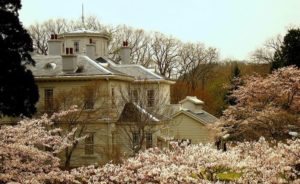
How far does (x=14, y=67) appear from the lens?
77.6ft

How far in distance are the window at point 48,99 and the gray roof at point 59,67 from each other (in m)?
0.94

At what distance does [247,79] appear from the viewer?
86.2 ft

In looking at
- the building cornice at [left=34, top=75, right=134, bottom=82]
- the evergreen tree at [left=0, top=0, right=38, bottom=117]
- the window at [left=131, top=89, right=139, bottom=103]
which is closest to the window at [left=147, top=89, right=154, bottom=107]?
the window at [left=131, top=89, right=139, bottom=103]

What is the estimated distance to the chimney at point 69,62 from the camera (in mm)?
29203

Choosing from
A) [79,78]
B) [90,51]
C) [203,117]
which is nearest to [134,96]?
[79,78]

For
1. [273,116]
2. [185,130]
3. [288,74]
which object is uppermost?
[288,74]

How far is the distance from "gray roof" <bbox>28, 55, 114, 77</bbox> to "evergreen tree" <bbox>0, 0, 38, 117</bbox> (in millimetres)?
4596

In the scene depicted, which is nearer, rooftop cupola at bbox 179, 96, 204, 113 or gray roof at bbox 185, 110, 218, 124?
gray roof at bbox 185, 110, 218, 124

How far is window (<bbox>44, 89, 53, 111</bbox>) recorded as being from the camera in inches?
1049

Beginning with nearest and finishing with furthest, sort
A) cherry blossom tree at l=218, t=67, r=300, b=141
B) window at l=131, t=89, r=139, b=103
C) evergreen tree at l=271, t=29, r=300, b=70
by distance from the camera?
1. cherry blossom tree at l=218, t=67, r=300, b=141
2. window at l=131, t=89, r=139, b=103
3. evergreen tree at l=271, t=29, r=300, b=70

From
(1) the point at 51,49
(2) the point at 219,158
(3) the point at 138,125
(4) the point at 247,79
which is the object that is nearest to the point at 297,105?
(4) the point at 247,79

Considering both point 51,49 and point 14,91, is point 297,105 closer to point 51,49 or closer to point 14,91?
point 14,91

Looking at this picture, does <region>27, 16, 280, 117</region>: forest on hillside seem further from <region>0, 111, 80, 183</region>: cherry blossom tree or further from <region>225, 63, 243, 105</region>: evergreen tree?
<region>0, 111, 80, 183</region>: cherry blossom tree

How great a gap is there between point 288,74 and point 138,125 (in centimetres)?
736
